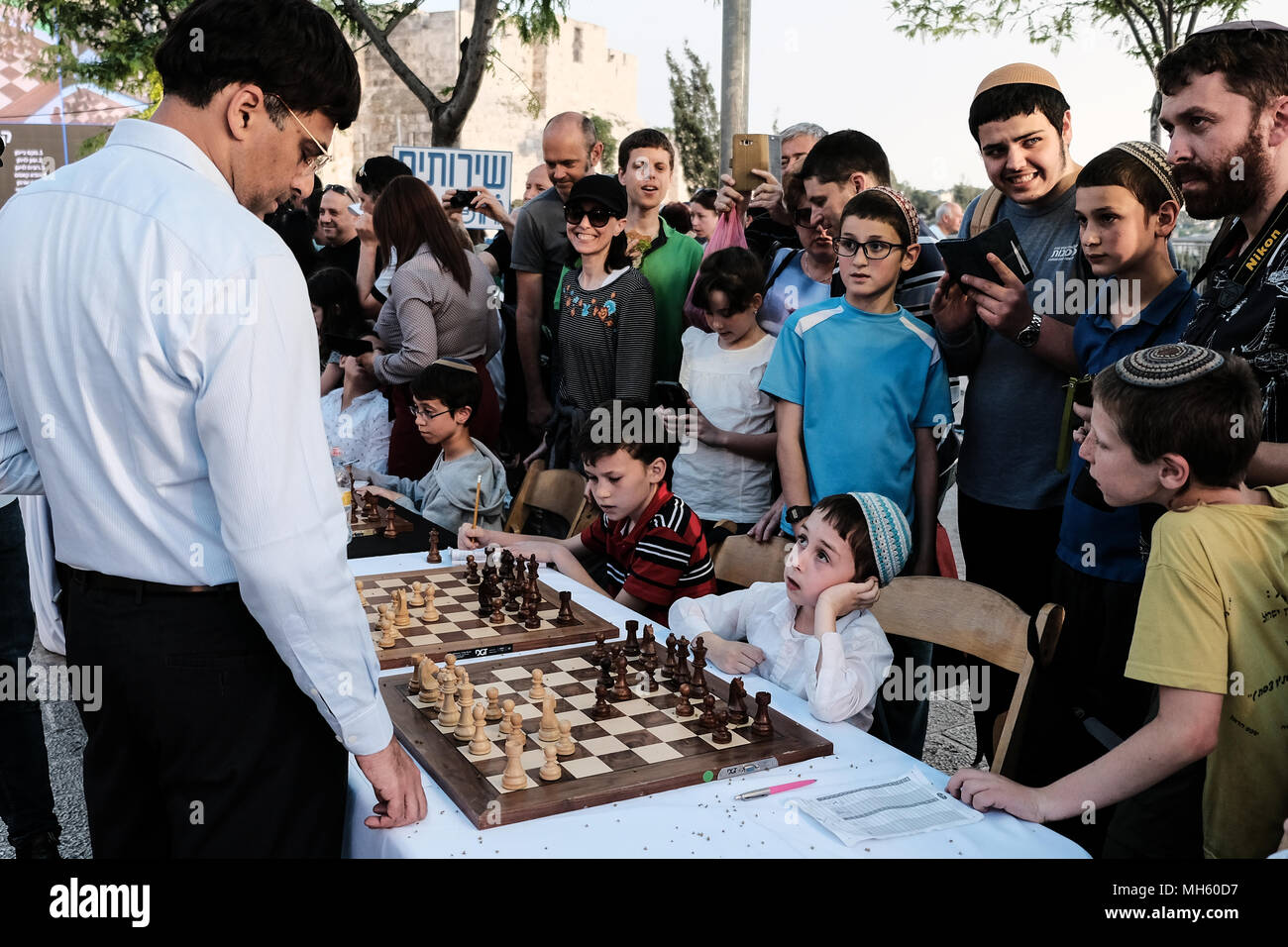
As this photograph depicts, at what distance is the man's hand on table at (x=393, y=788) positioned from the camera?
1.57 meters

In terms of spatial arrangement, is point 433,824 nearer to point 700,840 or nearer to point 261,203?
point 700,840

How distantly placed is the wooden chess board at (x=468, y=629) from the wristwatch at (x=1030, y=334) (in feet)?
4.46

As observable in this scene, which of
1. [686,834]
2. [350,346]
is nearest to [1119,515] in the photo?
[686,834]

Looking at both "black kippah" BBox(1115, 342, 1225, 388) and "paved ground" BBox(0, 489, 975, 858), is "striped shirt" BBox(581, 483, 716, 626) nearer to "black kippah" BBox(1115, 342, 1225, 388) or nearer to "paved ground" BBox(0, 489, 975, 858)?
"paved ground" BBox(0, 489, 975, 858)

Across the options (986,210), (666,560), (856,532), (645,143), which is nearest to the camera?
(856,532)

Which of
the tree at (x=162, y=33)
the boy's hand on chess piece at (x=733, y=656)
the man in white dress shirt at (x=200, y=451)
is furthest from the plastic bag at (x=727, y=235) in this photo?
the tree at (x=162, y=33)

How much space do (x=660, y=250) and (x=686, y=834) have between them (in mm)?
3335

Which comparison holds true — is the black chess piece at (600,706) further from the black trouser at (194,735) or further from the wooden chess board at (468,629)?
the black trouser at (194,735)

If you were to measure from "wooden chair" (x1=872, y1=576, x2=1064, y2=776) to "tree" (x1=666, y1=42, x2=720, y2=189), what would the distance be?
26.8 metres

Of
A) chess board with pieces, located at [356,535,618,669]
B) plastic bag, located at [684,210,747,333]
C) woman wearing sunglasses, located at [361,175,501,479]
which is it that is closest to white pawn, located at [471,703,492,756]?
chess board with pieces, located at [356,535,618,669]

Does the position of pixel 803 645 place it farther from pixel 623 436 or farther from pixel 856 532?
pixel 623 436

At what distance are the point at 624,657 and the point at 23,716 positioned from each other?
165 centimetres

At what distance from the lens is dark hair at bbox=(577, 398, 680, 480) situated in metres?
3.12

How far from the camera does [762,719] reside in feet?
6.26
